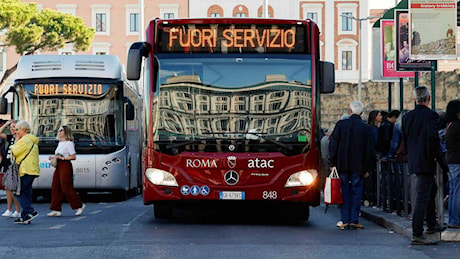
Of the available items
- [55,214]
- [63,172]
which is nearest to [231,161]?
[63,172]

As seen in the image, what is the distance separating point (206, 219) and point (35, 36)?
54.8m

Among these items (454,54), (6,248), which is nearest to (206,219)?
(454,54)

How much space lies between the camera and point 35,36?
70188 mm

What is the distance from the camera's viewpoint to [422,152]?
41.3ft

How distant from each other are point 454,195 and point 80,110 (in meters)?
11.2

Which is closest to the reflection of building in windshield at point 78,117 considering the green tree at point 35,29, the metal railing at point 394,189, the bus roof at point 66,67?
the bus roof at point 66,67

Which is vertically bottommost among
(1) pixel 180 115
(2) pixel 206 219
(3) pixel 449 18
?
(2) pixel 206 219

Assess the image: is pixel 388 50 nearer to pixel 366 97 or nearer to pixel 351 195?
pixel 351 195

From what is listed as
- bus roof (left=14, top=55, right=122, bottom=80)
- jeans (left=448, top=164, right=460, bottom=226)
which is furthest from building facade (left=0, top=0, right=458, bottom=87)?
jeans (left=448, top=164, right=460, bottom=226)

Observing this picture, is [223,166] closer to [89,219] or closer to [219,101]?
[219,101]

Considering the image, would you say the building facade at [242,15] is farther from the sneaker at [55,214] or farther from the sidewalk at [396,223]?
the sneaker at [55,214]

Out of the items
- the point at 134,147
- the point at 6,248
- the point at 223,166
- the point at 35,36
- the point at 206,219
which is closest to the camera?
the point at 6,248

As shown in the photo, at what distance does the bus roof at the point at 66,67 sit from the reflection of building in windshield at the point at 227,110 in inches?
330

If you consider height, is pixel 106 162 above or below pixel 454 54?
below
